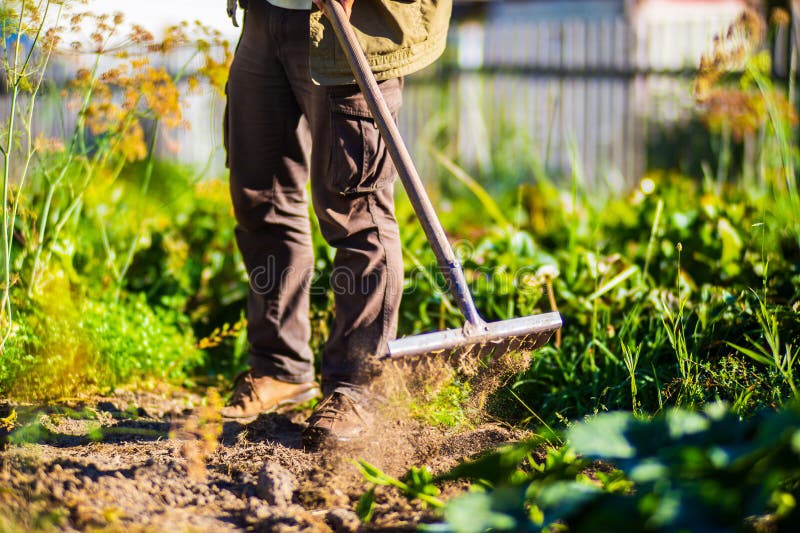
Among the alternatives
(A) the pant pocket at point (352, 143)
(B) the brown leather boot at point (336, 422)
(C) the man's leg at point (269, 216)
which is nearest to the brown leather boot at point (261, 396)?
(C) the man's leg at point (269, 216)

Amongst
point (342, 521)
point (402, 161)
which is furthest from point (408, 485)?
point (402, 161)

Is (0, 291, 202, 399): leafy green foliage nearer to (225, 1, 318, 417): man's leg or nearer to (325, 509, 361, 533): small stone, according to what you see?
(225, 1, 318, 417): man's leg

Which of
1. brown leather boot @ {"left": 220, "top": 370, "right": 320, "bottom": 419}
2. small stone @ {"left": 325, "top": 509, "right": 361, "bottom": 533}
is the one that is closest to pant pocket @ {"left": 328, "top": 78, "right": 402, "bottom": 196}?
brown leather boot @ {"left": 220, "top": 370, "right": 320, "bottom": 419}

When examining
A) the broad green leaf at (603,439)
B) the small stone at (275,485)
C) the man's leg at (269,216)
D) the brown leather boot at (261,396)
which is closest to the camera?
the broad green leaf at (603,439)

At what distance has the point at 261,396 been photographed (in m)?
2.64

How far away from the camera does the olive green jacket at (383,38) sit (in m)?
2.24

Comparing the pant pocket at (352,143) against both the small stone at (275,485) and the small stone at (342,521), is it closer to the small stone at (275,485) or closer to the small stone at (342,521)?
the small stone at (275,485)

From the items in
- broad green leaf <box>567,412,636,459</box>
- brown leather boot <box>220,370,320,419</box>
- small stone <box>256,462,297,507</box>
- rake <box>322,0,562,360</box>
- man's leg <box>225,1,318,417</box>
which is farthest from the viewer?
brown leather boot <box>220,370,320,419</box>

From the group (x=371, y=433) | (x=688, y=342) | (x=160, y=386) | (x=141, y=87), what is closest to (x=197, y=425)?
(x=371, y=433)

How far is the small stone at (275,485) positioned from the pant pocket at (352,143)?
77 centimetres

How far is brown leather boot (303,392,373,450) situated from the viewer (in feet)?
7.40

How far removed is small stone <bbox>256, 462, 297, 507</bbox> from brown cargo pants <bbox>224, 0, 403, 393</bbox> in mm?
465

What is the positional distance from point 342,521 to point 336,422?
1.64 ft

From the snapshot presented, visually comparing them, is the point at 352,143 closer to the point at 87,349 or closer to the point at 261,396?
the point at 261,396
